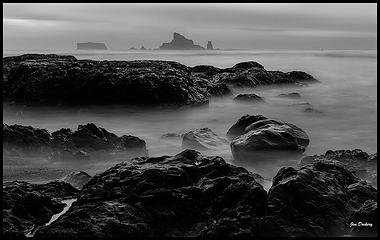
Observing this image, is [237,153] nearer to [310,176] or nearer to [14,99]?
[310,176]

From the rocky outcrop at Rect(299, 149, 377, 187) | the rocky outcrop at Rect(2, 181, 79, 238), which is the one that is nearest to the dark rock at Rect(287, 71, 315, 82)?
the rocky outcrop at Rect(299, 149, 377, 187)

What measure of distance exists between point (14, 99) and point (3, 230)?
12.8 meters

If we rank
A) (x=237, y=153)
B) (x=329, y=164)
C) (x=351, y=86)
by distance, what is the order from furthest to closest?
1. (x=351, y=86)
2. (x=237, y=153)
3. (x=329, y=164)

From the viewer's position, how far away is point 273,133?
9.58 m

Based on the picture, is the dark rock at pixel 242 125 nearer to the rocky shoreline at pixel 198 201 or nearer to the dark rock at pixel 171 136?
the dark rock at pixel 171 136

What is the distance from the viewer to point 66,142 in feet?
31.5

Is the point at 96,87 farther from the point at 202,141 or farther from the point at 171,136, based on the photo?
the point at 202,141

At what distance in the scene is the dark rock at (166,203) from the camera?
484cm

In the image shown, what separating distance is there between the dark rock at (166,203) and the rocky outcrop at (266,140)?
3.03 m

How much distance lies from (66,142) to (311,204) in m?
6.02

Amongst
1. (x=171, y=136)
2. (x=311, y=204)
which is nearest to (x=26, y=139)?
(x=171, y=136)

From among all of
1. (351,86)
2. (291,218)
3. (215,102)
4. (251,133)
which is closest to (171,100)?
(215,102)

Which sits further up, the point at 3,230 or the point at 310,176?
the point at 310,176

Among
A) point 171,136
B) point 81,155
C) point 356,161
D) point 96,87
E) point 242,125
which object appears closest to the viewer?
point 356,161
